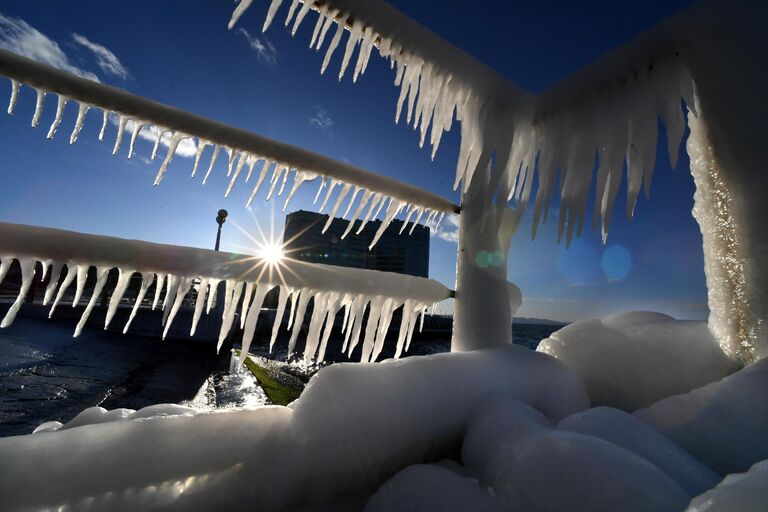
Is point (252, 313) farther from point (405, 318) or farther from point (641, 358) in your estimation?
point (641, 358)

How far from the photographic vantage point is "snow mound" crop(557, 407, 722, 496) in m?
0.77

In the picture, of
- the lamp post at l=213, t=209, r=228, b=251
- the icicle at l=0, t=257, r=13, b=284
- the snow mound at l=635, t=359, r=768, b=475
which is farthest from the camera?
the lamp post at l=213, t=209, r=228, b=251

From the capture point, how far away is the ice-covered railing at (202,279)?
1040mm

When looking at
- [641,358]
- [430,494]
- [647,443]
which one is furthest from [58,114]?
[641,358]

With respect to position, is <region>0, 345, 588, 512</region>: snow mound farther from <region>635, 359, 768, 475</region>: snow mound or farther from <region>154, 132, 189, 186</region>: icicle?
<region>154, 132, 189, 186</region>: icicle

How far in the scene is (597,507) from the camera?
2.19 feet

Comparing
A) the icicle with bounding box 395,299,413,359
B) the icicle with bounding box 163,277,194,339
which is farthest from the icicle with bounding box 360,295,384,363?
the icicle with bounding box 163,277,194,339

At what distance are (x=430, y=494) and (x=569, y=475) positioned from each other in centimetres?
32

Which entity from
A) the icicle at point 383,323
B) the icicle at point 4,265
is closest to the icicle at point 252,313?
the icicle at point 383,323

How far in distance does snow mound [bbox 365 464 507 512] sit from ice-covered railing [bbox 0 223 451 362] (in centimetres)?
55

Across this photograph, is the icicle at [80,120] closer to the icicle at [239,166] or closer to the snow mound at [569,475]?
the icicle at [239,166]

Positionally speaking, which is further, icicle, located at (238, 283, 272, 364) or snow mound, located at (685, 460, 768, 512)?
icicle, located at (238, 283, 272, 364)

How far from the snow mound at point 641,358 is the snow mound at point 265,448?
0.81m

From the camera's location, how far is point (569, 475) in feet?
2.39
